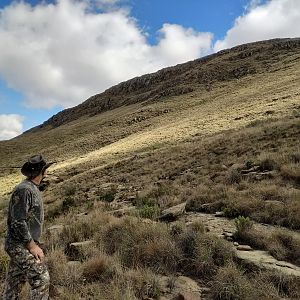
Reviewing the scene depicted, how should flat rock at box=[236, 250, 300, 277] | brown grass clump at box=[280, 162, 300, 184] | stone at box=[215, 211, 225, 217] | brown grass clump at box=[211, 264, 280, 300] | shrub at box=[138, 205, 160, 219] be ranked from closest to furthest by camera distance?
brown grass clump at box=[211, 264, 280, 300]
flat rock at box=[236, 250, 300, 277]
stone at box=[215, 211, 225, 217]
shrub at box=[138, 205, 160, 219]
brown grass clump at box=[280, 162, 300, 184]

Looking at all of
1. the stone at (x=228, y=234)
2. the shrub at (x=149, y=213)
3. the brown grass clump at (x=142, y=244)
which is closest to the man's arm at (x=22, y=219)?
the brown grass clump at (x=142, y=244)

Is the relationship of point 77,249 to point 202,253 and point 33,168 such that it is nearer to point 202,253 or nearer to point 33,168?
point 202,253

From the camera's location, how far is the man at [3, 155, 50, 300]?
14.6 feet

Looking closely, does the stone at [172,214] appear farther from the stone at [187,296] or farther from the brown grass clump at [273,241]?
the stone at [187,296]

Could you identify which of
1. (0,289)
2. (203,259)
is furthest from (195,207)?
(0,289)

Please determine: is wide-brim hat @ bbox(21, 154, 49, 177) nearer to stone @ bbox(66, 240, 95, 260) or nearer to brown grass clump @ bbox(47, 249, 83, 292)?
brown grass clump @ bbox(47, 249, 83, 292)

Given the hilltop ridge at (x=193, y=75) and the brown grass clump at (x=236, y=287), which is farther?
the hilltop ridge at (x=193, y=75)

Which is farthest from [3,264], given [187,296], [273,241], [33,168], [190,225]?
[273,241]

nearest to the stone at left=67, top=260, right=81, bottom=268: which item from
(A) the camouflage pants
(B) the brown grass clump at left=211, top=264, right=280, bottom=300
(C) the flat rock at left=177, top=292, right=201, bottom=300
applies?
(A) the camouflage pants

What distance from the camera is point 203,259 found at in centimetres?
606

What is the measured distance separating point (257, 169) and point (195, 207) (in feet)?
10.9

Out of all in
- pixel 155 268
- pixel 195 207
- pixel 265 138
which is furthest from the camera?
pixel 265 138

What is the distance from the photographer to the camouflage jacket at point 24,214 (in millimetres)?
4445

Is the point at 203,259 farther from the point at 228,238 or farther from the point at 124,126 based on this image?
the point at 124,126
